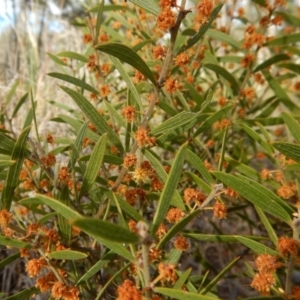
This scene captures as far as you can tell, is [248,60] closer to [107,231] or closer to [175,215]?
[175,215]

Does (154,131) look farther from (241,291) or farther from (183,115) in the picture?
(241,291)

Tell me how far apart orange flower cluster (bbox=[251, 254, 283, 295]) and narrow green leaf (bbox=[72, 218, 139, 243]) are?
0.34 metres

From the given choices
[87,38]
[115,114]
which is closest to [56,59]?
[87,38]

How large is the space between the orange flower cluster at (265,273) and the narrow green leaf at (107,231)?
0.34 metres

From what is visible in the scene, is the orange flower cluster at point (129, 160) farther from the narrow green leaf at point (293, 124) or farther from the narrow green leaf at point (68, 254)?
the narrow green leaf at point (293, 124)

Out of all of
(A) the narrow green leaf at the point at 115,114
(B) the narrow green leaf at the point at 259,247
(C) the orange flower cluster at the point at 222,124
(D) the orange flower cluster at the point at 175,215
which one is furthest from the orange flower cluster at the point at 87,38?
(B) the narrow green leaf at the point at 259,247

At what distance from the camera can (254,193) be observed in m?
0.79

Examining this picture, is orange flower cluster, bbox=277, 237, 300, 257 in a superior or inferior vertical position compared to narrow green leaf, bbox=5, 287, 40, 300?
superior

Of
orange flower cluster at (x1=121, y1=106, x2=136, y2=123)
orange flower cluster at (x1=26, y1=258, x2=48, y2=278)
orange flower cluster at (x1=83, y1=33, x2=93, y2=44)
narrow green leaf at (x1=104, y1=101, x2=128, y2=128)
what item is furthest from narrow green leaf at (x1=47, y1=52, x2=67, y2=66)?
orange flower cluster at (x1=26, y1=258, x2=48, y2=278)

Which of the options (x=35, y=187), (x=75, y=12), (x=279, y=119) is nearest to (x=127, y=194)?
(x=35, y=187)

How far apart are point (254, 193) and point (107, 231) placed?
343mm

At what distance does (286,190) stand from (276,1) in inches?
24.4

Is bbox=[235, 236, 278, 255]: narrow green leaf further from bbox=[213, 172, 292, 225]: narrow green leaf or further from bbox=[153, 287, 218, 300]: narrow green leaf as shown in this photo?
bbox=[153, 287, 218, 300]: narrow green leaf

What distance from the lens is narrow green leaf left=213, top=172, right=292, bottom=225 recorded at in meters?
0.76
